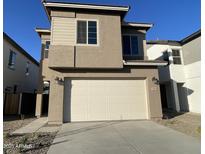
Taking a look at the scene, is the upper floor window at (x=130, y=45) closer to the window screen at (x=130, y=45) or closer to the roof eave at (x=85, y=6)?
the window screen at (x=130, y=45)

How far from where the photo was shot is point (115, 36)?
9.07 metres

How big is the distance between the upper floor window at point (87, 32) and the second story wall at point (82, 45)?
198 millimetres

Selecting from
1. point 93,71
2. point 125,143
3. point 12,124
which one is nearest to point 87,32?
point 93,71

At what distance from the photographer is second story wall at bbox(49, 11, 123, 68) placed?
838cm

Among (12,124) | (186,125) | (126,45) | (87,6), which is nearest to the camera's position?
(186,125)

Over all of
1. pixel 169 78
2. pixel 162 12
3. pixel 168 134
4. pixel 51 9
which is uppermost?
pixel 162 12

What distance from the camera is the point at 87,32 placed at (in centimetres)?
887

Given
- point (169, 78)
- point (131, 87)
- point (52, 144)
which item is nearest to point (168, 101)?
point (169, 78)

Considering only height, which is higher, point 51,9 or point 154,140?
point 51,9

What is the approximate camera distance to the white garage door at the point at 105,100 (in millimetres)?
8641

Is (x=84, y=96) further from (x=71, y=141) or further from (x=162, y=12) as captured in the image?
(x=162, y=12)

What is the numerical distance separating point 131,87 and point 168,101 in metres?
6.90

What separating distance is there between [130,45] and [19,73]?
1271cm

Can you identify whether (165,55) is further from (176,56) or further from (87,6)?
(87,6)
